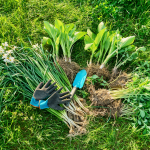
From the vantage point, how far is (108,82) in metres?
1.91

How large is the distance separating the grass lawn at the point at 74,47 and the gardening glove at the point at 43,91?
233 mm

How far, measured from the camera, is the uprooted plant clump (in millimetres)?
1725

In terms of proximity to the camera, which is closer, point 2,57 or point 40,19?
point 2,57

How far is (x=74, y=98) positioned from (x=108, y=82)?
506 millimetres

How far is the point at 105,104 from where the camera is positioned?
5.73 ft

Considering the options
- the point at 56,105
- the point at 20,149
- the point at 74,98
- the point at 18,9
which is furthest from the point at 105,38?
the point at 20,149

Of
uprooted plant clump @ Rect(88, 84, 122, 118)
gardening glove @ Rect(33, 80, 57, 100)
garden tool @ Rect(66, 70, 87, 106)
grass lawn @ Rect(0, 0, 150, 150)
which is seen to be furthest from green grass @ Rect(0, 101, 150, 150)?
Result: garden tool @ Rect(66, 70, 87, 106)

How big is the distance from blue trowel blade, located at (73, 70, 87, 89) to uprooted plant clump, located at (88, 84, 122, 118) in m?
0.21

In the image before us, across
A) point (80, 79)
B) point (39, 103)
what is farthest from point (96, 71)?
point (39, 103)

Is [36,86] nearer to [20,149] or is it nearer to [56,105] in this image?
[56,105]

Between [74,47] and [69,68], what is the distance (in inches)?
17.6

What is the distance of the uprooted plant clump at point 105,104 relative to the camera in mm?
1725

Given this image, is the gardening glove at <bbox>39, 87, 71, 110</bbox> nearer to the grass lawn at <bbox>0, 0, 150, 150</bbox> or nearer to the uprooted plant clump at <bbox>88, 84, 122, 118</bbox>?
the grass lawn at <bbox>0, 0, 150, 150</bbox>

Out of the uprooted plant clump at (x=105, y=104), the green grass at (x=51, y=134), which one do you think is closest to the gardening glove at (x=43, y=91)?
the green grass at (x=51, y=134)
